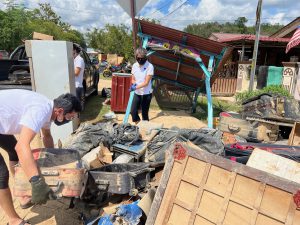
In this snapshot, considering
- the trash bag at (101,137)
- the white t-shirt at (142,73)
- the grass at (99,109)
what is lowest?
the grass at (99,109)

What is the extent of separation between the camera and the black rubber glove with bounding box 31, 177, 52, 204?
91.0 inches

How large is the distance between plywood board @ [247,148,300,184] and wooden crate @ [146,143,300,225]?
0.54 meters

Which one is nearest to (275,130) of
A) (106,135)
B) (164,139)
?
(164,139)

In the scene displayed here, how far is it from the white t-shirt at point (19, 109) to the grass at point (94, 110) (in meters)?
4.60

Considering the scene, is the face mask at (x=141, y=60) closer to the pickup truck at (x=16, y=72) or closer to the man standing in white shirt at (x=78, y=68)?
the man standing in white shirt at (x=78, y=68)

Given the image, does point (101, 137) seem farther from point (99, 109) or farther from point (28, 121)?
point (99, 109)

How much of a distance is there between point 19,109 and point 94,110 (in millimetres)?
5887

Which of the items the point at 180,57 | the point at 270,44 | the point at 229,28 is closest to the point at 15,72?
the point at 180,57

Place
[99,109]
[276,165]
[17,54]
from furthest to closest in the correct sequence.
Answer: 1. [99,109]
2. [17,54]
3. [276,165]

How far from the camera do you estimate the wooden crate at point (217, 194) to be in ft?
6.86

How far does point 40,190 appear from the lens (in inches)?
91.4

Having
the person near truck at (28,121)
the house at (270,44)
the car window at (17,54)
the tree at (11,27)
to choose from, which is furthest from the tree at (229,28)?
the person near truck at (28,121)

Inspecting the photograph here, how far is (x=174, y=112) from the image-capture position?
9.02 meters

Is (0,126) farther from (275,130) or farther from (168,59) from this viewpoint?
(168,59)
